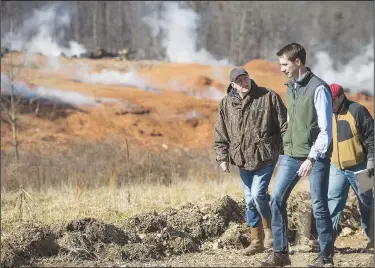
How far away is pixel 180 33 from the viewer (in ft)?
136

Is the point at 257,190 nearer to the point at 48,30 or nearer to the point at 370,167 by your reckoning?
the point at 370,167

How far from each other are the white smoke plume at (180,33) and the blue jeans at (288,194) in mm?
33557

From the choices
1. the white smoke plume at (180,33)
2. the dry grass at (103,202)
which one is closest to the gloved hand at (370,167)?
the dry grass at (103,202)

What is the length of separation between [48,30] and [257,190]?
3649 cm

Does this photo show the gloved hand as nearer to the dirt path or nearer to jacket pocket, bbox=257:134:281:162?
the dirt path

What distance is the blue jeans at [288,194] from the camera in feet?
16.1

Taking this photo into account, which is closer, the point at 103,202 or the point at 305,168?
the point at 305,168

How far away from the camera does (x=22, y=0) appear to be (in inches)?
1544

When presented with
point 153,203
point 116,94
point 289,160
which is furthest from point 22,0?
point 289,160

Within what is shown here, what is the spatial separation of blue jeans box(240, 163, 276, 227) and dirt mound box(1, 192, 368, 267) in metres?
0.68

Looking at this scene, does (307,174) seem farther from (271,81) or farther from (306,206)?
(271,81)

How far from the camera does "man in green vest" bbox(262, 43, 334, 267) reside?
15.6ft

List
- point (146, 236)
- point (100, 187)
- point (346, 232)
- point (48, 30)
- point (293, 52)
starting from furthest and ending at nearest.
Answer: point (48, 30)
point (100, 187)
point (346, 232)
point (146, 236)
point (293, 52)

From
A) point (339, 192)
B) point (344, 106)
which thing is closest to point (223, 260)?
point (339, 192)
